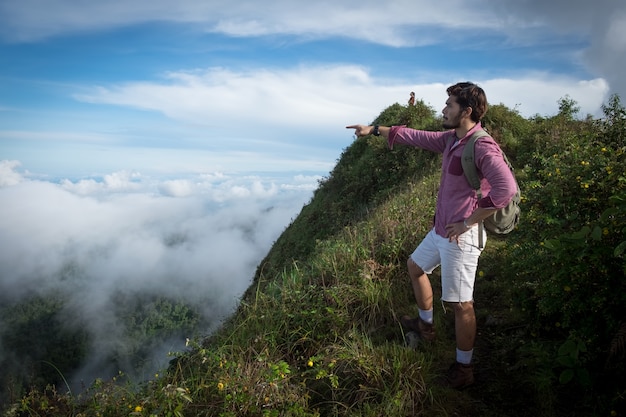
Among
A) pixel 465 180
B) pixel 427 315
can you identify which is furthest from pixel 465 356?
pixel 465 180

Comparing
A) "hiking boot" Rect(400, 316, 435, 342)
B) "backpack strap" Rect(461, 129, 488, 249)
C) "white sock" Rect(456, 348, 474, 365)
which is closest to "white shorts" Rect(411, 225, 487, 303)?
"backpack strap" Rect(461, 129, 488, 249)

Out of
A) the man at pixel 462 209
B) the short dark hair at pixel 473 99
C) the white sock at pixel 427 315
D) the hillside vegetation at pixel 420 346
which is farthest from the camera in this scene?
the white sock at pixel 427 315

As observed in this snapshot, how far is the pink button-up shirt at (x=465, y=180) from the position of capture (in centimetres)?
333

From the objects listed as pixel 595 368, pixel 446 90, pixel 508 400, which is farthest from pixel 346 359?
pixel 446 90

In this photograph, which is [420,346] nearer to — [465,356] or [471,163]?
[465,356]

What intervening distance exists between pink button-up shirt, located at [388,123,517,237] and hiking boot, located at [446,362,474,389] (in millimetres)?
1208

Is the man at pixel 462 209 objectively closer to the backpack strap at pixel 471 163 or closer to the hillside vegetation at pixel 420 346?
the backpack strap at pixel 471 163

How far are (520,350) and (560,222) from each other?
1295 millimetres

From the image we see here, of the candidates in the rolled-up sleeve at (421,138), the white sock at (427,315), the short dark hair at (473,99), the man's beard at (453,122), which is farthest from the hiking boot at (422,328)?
the short dark hair at (473,99)

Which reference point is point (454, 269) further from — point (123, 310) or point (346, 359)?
point (123, 310)

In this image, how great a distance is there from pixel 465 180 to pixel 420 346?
6.14ft

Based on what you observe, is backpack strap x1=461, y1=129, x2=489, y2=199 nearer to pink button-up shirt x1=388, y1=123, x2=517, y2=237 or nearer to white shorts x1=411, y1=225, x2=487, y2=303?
pink button-up shirt x1=388, y1=123, x2=517, y2=237

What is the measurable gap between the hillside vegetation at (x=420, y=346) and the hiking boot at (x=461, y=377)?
0.26 ft

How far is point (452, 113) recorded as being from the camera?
3.71 metres
